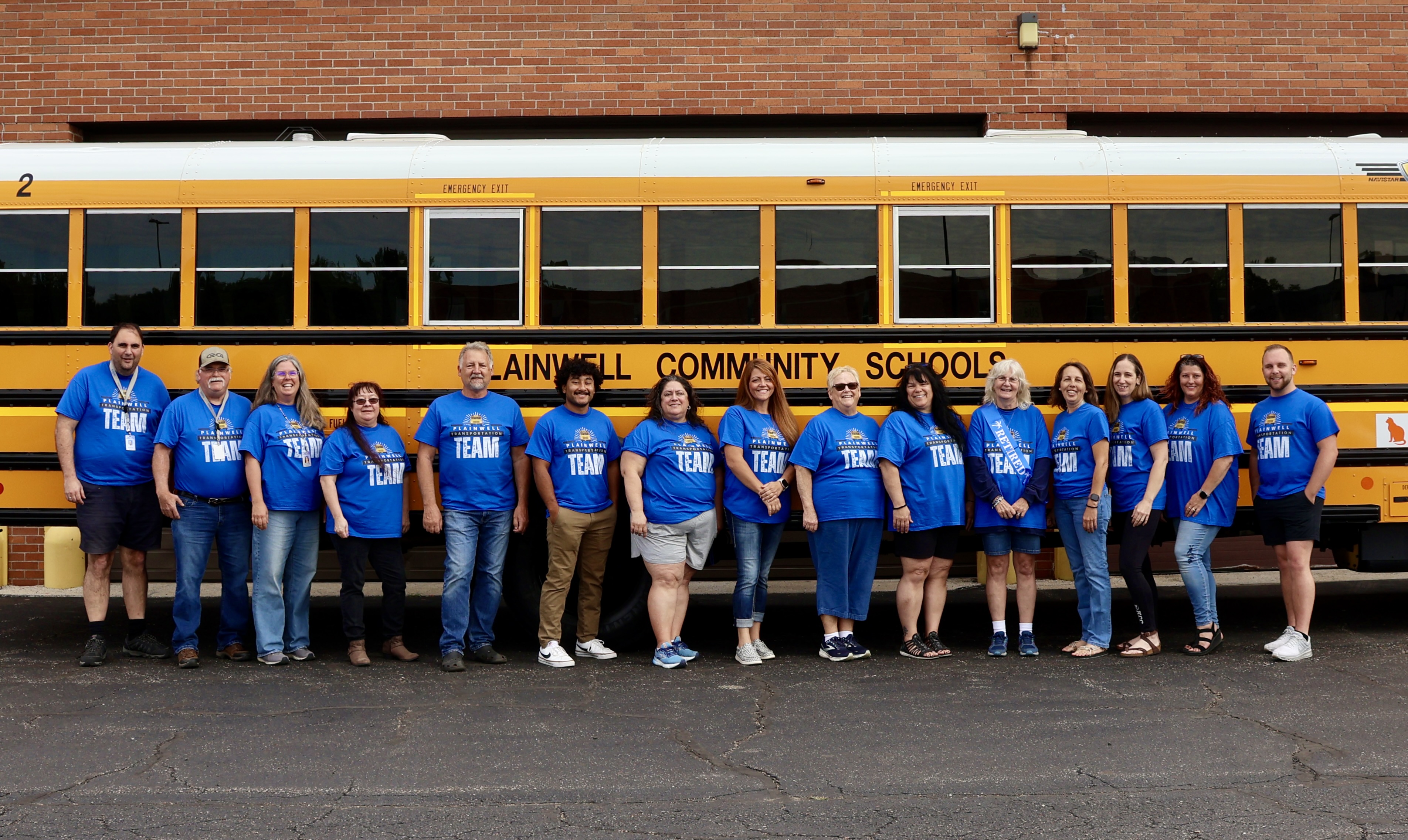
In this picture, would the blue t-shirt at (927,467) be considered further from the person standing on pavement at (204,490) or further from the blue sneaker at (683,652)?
the person standing on pavement at (204,490)

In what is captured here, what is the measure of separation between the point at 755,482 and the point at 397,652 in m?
2.18

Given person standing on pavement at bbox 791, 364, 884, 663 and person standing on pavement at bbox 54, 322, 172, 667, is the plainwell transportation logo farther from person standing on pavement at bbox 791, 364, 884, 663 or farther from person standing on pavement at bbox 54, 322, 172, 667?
person standing on pavement at bbox 54, 322, 172, 667

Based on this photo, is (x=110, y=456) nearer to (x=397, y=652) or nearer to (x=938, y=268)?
(x=397, y=652)

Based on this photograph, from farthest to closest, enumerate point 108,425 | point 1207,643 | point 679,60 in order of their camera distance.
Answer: point 679,60, point 1207,643, point 108,425

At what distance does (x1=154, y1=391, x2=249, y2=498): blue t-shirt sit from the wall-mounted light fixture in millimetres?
7407

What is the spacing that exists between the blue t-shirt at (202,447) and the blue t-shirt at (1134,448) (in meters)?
4.60

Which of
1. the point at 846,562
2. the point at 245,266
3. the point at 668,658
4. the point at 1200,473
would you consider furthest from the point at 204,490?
the point at 1200,473

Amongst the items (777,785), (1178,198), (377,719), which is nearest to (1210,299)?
(1178,198)

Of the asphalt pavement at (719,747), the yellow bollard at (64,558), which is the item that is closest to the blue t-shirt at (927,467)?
the asphalt pavement at (719,747)

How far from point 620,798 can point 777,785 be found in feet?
1.83

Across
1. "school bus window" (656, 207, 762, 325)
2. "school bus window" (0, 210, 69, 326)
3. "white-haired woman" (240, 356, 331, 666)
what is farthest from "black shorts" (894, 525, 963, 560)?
"school bus window" (0, 210, 69, 326)

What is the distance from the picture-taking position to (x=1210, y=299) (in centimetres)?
671

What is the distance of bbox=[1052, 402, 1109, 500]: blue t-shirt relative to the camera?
6332 millimetres

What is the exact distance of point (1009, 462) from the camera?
635cm
